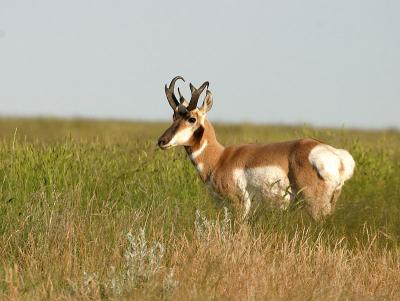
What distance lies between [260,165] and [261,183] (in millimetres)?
227

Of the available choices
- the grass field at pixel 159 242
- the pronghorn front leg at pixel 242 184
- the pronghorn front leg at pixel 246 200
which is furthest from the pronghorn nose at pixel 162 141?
the pronghorn front leg at pixel 246 200

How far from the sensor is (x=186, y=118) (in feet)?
37.5

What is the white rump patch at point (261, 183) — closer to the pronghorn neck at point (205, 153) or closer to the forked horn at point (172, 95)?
the pronghorn neck at point (205, 153)

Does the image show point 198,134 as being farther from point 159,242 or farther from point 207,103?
point 159,242

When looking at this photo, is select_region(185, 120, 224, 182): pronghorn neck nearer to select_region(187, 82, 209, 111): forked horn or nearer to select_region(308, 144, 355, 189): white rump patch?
select_region(187, 82, 209, 111): forked horn

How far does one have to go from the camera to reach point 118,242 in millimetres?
7848

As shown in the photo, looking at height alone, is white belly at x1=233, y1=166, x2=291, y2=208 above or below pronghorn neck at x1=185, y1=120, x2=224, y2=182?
below

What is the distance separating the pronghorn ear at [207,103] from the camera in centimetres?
1157

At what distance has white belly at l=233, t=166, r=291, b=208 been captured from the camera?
10.9 metres

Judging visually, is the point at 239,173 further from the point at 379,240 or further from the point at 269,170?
the point at 379,240

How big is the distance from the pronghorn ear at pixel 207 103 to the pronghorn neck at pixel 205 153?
224 millimetres

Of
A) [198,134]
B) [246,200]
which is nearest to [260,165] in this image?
[246,200]

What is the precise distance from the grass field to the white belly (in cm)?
59

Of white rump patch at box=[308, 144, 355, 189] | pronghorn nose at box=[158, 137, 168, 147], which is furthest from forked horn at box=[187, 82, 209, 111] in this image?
white rump patch at box=[308, 144, 355, 189]
